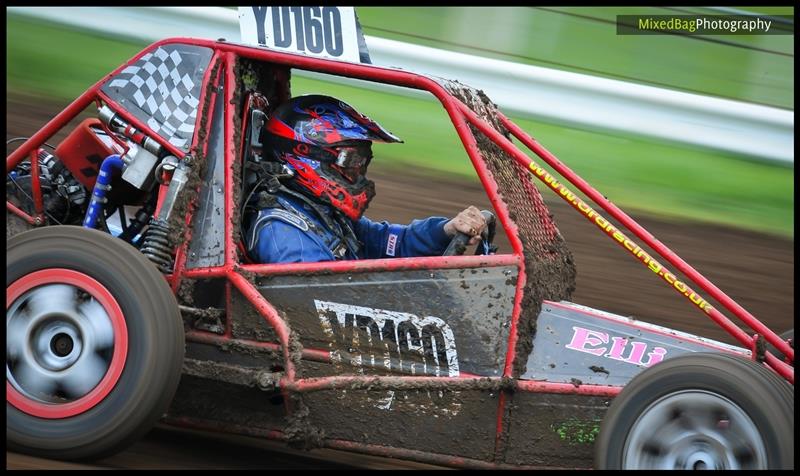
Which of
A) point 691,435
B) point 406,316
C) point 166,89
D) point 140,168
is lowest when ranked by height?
point 691,435

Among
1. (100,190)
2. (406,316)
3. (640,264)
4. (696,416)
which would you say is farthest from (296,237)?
(640,264)

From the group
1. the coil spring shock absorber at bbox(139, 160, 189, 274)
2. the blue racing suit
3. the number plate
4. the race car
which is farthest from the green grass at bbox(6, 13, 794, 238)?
the coil spring shock absorber at bbox(139, 160, 189, 274)

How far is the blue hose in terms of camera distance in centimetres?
392

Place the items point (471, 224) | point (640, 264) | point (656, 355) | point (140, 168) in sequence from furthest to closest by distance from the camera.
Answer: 1. point (640, 264)
2. point (471, 224)
3. point (140, 168)
4. point (656, 355)

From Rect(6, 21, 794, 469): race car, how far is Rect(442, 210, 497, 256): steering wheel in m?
0.02

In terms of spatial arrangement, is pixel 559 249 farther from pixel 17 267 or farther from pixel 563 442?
pixel 17 267

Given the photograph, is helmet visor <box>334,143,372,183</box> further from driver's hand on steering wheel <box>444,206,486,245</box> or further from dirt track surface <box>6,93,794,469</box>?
dirt track surface <box>6,93,794,469</box>

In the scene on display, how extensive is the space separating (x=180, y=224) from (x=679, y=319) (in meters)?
3.06

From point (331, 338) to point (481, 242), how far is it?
765 mm

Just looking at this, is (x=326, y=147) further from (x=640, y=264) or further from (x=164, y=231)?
(x=640, y=264)

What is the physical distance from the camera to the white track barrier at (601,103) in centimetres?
730

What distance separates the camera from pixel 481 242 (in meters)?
4.05

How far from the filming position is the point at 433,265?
3486 millimetres

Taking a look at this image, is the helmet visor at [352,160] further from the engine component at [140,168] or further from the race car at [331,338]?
the engine component at [140,168]
